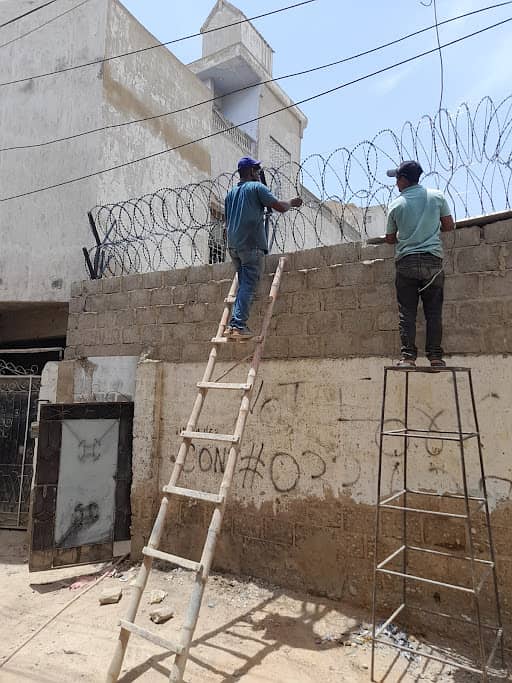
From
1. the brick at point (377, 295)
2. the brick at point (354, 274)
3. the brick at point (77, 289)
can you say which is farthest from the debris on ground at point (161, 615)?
the brick at point (77, 289)

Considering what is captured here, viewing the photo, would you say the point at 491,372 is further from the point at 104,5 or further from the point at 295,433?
the point at 104,5

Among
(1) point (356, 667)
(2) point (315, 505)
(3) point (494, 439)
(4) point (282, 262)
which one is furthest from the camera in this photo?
(4) point (282, 262)

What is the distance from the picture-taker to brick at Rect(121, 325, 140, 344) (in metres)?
5.34

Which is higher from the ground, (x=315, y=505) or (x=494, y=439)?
(x=494, y=439)

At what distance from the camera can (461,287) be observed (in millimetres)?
3693

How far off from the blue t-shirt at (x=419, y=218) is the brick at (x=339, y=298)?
75 cm

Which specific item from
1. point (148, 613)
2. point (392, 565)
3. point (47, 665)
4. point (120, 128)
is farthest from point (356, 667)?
point (120, 128)

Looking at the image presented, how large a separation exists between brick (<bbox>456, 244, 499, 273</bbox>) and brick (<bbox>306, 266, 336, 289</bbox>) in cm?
100

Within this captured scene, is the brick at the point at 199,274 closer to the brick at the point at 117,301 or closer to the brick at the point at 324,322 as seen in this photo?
the brick at the point at 117,301

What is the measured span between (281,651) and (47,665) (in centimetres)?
149

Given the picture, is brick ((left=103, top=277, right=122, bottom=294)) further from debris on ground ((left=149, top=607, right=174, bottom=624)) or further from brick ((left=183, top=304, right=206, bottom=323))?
debris on ground ((left=149, top=607, right=174, bottom=624))

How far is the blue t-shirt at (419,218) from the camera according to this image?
3340 millimetres

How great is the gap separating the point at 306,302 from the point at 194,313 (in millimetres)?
1214

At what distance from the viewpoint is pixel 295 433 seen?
421cm
